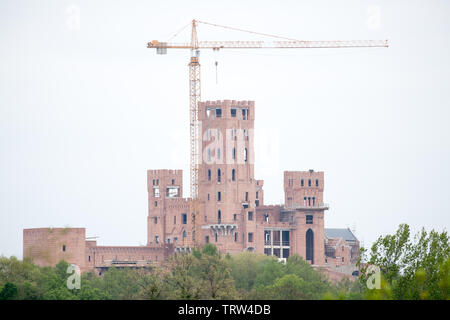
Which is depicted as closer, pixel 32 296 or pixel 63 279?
pixel 32 296

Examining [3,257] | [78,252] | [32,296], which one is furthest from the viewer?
[78,252]

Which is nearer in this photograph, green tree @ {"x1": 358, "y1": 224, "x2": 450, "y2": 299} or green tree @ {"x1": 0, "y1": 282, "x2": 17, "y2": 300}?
green tree @ {"x1": 358, "y1": 224, "x2": 450, "y2": 299}

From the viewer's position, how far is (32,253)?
178 meters

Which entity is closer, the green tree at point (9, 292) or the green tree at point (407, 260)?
the green tree at point (407, 260)
